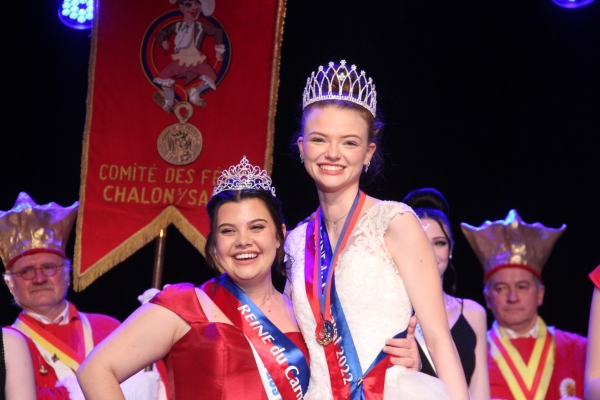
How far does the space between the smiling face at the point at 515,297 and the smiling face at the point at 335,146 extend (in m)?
2.21

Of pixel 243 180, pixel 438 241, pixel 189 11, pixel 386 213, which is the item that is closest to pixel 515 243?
pixel 438 241

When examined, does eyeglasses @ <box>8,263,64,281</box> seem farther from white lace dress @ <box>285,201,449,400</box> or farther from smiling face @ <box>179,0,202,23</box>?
white lace dress @ <box>285,201,449,400</box>

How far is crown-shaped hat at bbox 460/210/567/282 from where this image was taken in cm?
455

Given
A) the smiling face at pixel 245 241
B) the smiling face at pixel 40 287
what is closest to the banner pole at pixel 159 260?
the smiling face at pixel 40 287

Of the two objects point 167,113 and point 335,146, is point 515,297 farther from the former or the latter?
point 335,146

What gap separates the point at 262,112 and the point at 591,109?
1937mm

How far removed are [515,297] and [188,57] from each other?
85.9 inches

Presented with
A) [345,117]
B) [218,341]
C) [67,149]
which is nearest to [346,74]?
[345,117]

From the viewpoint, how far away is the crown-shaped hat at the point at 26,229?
4.37 m

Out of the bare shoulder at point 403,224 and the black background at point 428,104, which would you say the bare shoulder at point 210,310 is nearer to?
the bare shoulder at point 403,224

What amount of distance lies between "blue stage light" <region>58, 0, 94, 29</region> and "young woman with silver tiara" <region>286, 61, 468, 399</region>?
2.41 meters

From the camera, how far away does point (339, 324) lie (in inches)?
98.6

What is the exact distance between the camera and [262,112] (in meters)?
4.54

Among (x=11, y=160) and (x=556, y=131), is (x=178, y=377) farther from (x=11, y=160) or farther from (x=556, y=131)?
(x=556, y=131)
